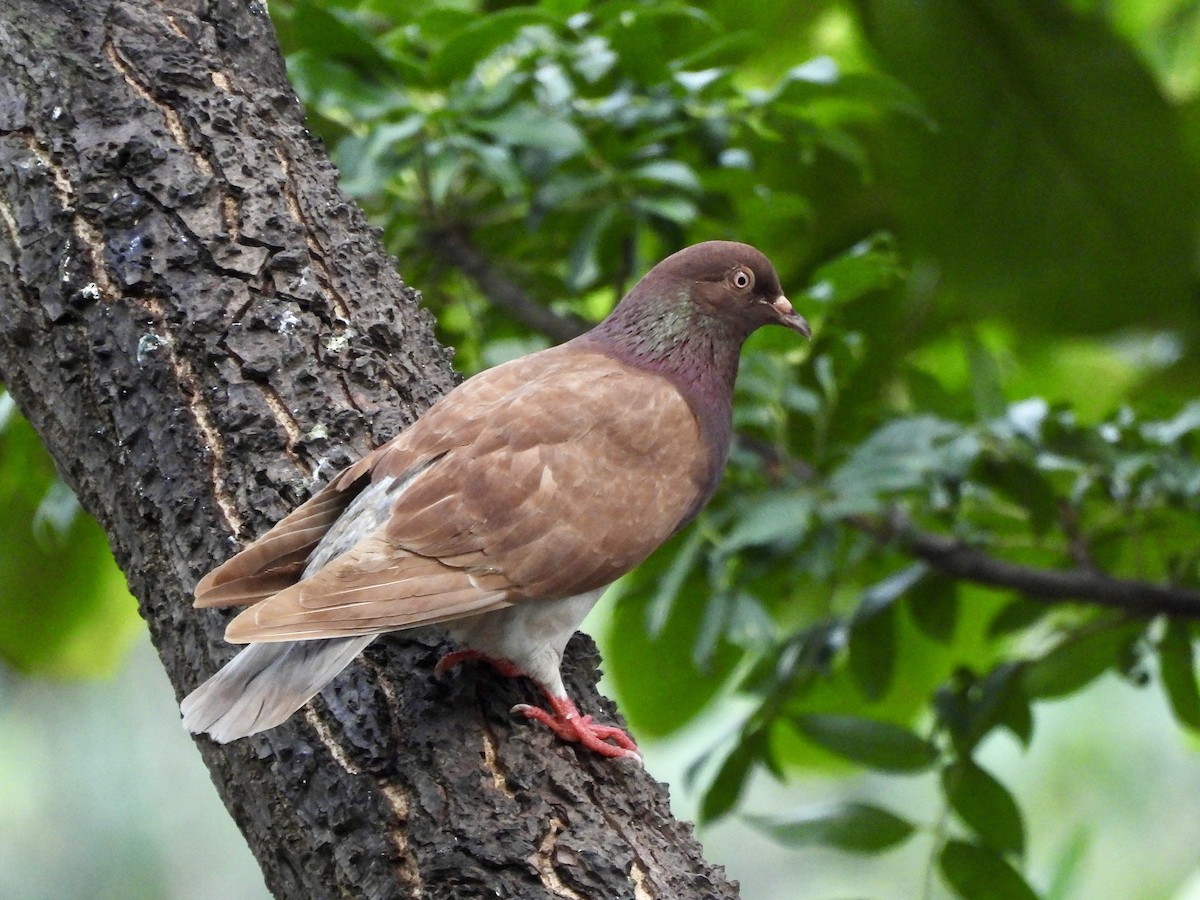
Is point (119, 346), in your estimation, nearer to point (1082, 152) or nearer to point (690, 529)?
point (690, 529)

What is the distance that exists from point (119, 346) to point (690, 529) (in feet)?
5.43

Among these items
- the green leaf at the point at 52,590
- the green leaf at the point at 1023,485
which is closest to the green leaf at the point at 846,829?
the green leaf at the point at 1023,485

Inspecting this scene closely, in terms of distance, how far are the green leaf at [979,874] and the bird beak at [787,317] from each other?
1.25 m

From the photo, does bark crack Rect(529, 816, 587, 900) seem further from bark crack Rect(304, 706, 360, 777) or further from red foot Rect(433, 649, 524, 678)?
red foot Rect(433, 649, 524, 678)

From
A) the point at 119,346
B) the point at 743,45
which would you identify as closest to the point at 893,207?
the point at 743,45

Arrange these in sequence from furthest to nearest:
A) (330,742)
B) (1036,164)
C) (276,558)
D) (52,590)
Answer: (1036,164)
(52,590)
(276,558)
(330,742)

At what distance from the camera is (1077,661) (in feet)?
11.6

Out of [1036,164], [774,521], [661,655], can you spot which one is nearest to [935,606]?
[661,655]

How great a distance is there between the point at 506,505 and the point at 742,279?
0.99 m

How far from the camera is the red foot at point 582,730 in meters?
2.21

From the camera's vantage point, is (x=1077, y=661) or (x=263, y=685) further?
(x=1077, y=661)

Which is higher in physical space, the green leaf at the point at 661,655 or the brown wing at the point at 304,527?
the brown wing at the point at 304,527

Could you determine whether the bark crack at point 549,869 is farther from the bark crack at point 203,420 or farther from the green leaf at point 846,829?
the green leaf at point 846,829

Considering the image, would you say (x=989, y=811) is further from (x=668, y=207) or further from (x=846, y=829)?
(x=668, y=207)
